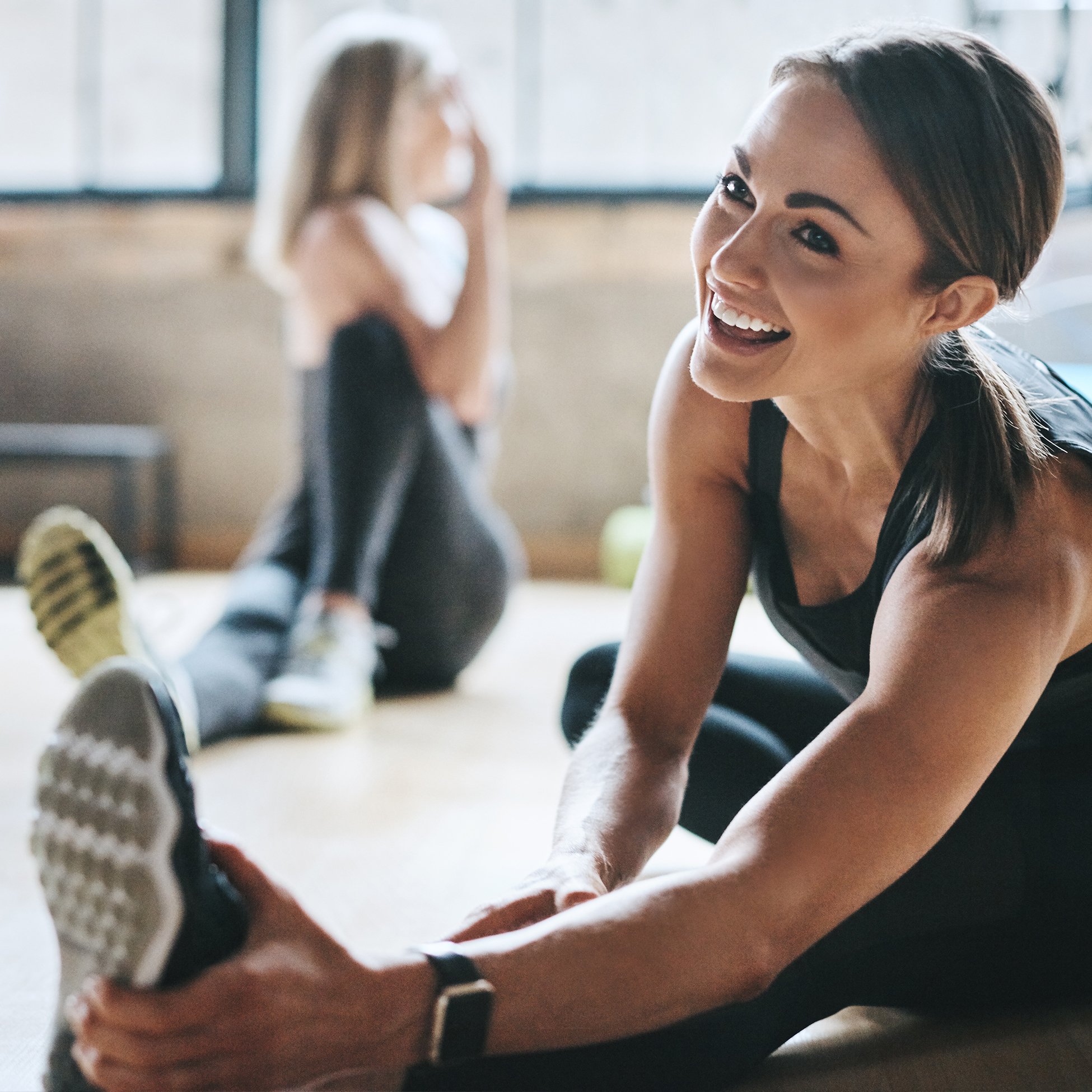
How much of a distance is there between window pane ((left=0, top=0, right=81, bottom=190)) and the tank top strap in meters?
3.41

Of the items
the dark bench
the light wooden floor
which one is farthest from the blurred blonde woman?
the dark bench

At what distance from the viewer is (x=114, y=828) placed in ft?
1.91

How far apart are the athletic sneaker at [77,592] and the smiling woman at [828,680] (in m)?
0.76

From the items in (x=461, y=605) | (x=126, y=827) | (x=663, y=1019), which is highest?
(x=126, y=827)

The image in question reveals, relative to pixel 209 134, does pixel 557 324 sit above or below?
below

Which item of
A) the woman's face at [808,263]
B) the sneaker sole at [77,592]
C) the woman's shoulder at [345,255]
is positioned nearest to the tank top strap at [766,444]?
the woman's face at [808,263]

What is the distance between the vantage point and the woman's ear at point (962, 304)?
0.79 metres

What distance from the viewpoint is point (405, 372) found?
2080 millimetres

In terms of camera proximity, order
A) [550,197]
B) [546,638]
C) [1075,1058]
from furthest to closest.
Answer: [550,197], [546,638], [1075,1058]

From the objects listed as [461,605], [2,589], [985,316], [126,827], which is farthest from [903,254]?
[2,589]

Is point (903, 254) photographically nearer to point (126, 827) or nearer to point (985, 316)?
point (985, 316)

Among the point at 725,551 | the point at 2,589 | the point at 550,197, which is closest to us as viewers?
the point at 725,551

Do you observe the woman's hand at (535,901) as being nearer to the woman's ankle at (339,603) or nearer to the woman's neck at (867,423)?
the woman's neck at (867,423)

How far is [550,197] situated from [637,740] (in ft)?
9.48
